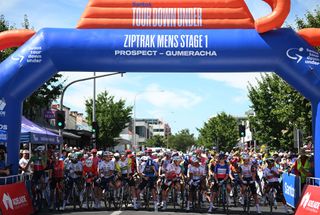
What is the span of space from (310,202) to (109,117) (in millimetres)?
39405

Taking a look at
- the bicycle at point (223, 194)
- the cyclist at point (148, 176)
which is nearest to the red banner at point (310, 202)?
the bicycle at point (223, 194)

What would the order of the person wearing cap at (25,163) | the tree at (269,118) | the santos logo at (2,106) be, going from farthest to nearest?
the tree at (269,118), the person wearing cap at (25,163), the santos logo at (2,106)

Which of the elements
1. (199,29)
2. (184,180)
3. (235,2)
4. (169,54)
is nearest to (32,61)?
(169,54)

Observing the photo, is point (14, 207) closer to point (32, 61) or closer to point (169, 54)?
point (32, 61)

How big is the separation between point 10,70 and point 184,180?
6.88m

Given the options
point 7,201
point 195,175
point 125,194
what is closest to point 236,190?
point 195,175

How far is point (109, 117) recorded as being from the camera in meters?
49.2

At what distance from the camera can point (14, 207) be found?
38.1 ft

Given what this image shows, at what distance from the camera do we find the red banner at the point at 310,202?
10.6 m

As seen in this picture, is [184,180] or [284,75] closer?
[284,75]

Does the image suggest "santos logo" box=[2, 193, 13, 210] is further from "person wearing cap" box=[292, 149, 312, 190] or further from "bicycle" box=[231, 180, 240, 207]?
"person wearing cap" box=[292, 149, 312, 190]

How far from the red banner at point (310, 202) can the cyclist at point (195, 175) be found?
379 cm

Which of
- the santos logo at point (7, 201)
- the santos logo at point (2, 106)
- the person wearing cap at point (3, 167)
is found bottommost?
the santos logo at point (7, 201)

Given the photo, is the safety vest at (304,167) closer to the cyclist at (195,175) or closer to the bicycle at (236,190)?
the bicycle at (236,190)
